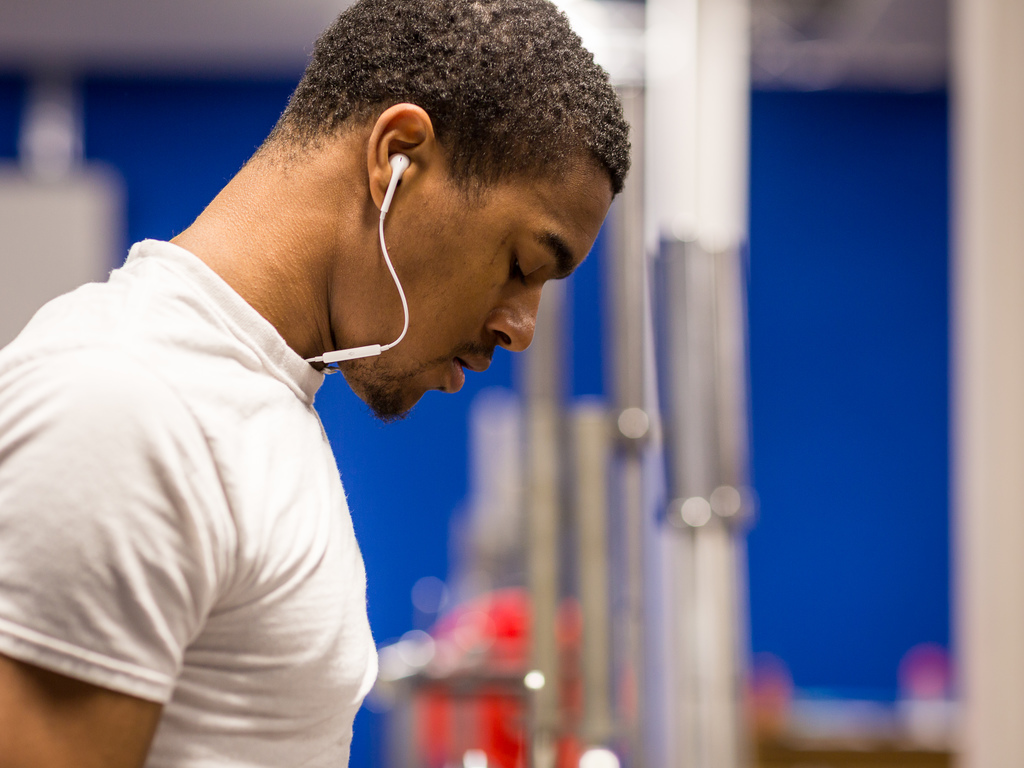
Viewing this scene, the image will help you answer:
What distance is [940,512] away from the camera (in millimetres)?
3676

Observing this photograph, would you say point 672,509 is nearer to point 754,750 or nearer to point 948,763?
point 754,750

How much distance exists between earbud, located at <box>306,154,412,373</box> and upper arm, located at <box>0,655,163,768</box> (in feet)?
0.88

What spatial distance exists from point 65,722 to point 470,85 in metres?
0.47

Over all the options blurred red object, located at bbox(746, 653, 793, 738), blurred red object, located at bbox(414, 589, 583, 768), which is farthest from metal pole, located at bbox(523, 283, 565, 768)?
blurred red object, located at bbox(746, 653, 793, 738)

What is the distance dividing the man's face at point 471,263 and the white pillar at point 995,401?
1.20 metres

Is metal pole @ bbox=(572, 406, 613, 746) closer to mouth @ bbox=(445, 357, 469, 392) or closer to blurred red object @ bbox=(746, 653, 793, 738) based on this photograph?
mouth @ bbox=(445, 357, 469, 392)

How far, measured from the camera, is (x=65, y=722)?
0.49 m

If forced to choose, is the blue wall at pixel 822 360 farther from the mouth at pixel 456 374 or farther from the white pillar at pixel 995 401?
the mouth at pixel 456 374

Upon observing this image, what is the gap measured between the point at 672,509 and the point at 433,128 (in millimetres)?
528

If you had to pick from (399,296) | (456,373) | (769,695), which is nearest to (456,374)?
(456,373)

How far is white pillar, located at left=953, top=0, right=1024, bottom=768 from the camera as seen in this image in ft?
5.44

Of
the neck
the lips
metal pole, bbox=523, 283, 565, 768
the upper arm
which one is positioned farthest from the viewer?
metal pole, bbox=523, 283, 565, 768

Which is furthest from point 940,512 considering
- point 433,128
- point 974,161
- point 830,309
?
point 433,128

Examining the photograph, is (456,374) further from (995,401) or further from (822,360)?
(822,360)
